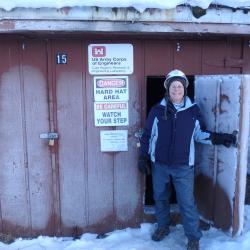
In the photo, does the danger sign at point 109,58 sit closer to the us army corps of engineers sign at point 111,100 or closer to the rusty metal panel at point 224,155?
the us army corps of engineers sign at point 111,100

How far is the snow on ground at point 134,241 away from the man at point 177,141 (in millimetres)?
278

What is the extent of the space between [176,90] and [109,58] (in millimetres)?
901

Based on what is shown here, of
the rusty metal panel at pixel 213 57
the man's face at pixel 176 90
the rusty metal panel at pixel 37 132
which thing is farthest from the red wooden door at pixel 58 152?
the rusty metal panel at pixel 213 57

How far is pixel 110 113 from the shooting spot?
4293 mm

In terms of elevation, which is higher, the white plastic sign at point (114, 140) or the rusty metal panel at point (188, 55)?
the rusty metal panel at point (188, 55)

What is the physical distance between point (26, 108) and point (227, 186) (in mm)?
2336

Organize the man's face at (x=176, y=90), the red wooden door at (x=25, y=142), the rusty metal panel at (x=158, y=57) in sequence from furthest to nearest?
the rusty metal panel at (x=158, y=57) < the red wooden door at (x=25, y=142) < the man's face at (x=176, y=90)

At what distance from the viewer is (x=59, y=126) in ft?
14.0

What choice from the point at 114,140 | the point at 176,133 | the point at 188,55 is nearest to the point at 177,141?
the point at 176,133

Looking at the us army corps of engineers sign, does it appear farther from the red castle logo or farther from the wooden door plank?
the red castle logo

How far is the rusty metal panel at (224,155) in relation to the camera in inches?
144

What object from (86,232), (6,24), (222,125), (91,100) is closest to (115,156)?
(91,100)

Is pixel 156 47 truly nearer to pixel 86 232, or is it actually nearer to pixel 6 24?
pixel 6 24

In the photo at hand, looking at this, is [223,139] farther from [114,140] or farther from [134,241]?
[134,241]
